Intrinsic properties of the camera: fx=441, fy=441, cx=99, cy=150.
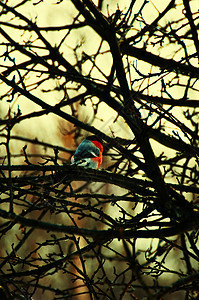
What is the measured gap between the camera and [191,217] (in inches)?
101

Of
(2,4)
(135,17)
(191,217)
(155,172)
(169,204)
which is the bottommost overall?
(191,217)

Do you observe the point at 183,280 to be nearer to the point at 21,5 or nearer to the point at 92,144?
the point at 21,5

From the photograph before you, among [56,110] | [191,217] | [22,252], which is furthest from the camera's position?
[22,252]

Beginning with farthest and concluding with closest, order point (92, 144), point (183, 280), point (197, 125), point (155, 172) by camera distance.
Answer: point (92, 144)
point (155, 172)
point (197, 125)
point (183, 280)

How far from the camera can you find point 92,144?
566 centimetres

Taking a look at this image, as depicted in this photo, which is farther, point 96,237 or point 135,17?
point 135,17

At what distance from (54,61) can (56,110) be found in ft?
1.73

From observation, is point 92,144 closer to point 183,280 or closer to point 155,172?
point 155,172

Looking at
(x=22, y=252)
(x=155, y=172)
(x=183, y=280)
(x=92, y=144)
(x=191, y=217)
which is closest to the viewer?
(x=183, y=280)

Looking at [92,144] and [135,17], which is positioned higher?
[92,144]

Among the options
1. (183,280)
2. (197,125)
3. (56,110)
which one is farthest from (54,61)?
(183,280)

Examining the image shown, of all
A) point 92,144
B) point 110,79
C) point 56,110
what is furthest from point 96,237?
point 92,144

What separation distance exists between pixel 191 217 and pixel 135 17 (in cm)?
186

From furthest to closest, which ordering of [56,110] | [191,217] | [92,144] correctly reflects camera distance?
[92,144]
[56,110]
[191,217]
